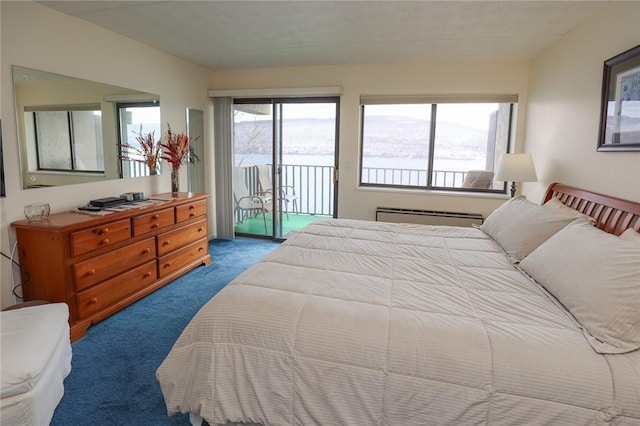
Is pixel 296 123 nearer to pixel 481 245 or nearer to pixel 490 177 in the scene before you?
pixel 490 177

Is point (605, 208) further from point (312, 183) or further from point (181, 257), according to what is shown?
point (312, 183)

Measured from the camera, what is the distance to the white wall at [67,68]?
2.55 m

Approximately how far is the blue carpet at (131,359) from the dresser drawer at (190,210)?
0.63 m

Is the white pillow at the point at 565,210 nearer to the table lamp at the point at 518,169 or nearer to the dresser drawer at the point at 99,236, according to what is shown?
the table lamp at the point at 518,169

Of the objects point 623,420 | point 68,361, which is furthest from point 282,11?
point 623,420

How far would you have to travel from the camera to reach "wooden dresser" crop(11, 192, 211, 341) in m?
2.48

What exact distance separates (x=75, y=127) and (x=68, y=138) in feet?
0.40

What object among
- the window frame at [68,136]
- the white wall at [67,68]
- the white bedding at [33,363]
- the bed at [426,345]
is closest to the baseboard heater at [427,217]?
the bed at [426,345]

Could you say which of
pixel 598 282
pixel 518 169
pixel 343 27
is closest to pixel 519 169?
pixel 518 169

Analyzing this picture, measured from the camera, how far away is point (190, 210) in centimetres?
380

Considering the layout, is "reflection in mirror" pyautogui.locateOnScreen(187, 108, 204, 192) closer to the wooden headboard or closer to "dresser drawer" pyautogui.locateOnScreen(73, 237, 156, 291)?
"dresser drawer" pyautogui.locateOnScreen(73, 237, 156, 291)

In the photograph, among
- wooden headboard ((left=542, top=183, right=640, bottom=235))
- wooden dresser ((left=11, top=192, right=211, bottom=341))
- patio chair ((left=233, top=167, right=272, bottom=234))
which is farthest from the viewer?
patio chair ((left=233, top=167, right=272, bottom=234))

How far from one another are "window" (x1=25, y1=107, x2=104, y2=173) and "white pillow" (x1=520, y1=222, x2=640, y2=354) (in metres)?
3.54

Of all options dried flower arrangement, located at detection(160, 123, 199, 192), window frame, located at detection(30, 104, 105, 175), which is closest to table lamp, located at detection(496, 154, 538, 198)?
dried flower arrangement, located at detection(160, 123, 199, 192)
